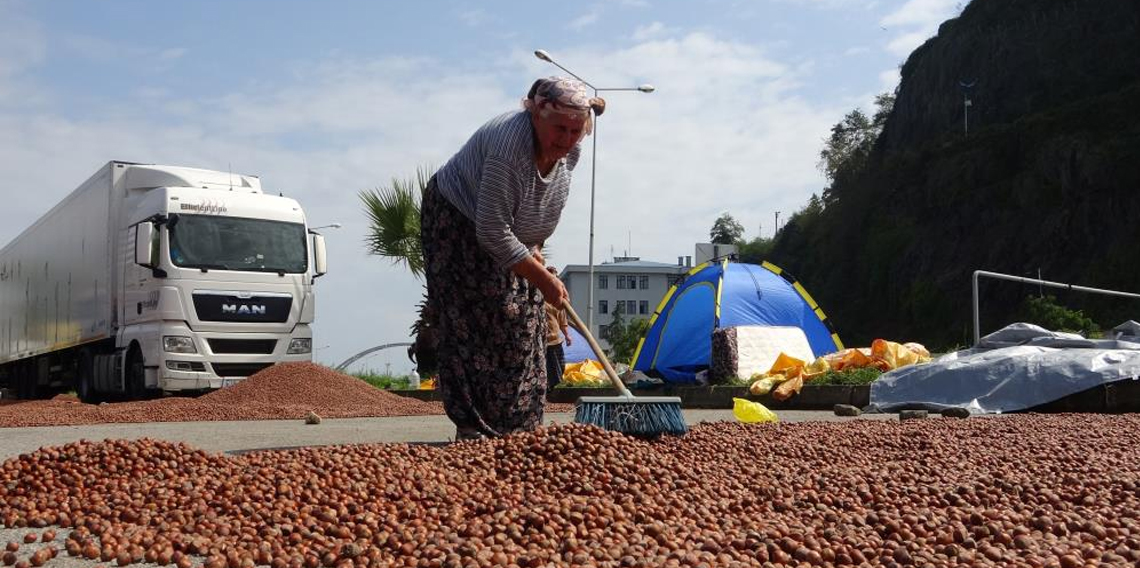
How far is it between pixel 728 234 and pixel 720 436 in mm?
94661

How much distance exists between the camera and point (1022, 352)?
8.32m

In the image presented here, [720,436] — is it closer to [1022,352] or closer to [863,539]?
[863,539]

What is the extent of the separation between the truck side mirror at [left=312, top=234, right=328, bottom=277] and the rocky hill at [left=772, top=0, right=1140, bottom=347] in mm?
25243

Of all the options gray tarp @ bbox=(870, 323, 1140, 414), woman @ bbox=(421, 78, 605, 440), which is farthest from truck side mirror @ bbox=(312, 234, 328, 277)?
woman @ bbox=(421, 78, 605, 440)

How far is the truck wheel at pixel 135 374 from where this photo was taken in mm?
12203

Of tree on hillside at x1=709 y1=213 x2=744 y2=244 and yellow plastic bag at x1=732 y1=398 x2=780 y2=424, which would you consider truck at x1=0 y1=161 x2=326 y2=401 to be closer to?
yellow plastic bag at x1=732 y1=398 x2=780 y2=424

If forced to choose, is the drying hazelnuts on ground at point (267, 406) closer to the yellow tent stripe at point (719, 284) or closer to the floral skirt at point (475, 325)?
the yellow tent stripe at point (719, 284)

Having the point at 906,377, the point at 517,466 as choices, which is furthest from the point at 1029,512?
the point at 906,377

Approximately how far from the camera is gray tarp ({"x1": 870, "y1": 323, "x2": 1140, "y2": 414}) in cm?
781

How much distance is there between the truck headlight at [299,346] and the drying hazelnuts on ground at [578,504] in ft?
29.6

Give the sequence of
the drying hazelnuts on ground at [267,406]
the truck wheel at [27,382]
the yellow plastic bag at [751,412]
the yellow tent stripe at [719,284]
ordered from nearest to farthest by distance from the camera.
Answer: the yellow plastic bag at [751,412], the drying hazelnuts on ground at [267,406], the yellow tent stripe at [719,284], the truck wheel at [27,382]

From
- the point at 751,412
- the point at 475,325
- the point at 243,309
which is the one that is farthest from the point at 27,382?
the point at 475,325

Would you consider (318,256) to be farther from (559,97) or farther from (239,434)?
(559,97)

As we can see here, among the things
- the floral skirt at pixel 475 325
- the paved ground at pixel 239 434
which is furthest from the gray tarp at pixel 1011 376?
the floral skirt at pixel 475 325
